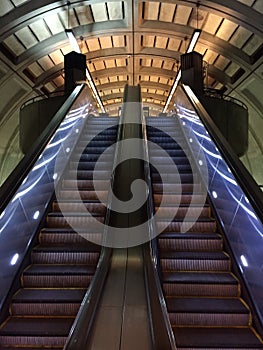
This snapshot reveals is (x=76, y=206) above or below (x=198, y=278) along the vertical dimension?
above

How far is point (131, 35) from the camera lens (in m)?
12.1

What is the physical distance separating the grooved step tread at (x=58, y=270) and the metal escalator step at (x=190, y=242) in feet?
2.69

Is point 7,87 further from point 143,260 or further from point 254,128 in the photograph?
point 143,260

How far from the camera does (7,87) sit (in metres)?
12.6

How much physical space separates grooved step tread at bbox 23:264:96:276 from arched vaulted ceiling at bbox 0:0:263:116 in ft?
27.1

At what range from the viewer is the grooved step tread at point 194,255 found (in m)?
3.46

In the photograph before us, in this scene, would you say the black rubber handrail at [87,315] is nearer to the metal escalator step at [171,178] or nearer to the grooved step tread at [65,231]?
the grooved step tread at [65,231]

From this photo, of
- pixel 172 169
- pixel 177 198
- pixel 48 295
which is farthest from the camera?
pixel 172 169

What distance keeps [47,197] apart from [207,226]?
1.92 meters

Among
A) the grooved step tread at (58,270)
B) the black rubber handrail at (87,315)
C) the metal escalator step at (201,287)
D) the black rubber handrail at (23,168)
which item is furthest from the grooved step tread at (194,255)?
the black rubber handrail at (23,168)

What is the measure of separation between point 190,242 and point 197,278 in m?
0.56

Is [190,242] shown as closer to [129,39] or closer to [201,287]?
[201,287]

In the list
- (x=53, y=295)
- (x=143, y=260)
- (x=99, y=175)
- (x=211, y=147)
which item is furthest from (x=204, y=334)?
(x=99, y=175)

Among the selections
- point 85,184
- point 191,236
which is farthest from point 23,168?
point 191,236
